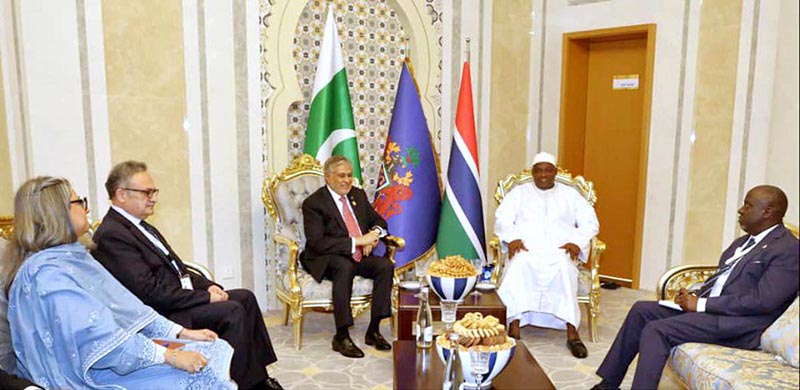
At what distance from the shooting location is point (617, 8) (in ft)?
15.8

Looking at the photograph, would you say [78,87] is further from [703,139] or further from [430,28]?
[703,139]

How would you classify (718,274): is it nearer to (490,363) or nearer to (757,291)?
(757,291)

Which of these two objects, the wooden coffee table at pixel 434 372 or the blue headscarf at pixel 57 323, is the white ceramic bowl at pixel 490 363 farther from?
the blue headscarf at pixel 57 323

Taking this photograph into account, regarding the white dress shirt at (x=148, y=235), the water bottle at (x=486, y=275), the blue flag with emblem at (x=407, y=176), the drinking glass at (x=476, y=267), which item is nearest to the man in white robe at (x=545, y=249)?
the water bottle at (x=486, y=275)

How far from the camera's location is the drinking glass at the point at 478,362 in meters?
2.02

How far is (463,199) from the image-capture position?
438cm

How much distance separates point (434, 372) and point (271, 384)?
3.49 ft

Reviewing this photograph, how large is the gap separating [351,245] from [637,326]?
68.3 inches

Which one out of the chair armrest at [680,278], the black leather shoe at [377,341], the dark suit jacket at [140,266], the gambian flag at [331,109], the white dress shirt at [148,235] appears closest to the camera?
the white dress shirt at [148,235]

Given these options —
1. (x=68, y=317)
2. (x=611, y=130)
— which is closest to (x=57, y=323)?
(x=68, y=317)

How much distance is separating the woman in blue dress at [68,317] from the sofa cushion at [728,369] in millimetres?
1898

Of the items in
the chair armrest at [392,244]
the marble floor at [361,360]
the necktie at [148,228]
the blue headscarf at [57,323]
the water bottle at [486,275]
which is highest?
the necktie at [148,228]

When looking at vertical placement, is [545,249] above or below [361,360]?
above

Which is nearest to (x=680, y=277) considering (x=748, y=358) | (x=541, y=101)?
(x=748, y=358)
